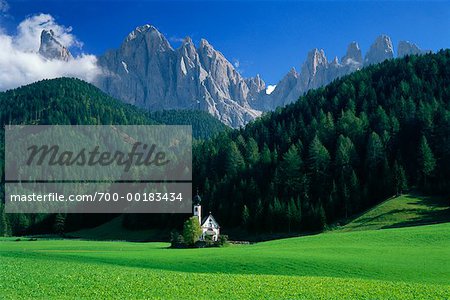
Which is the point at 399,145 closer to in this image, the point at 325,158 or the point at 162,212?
the point at 325,158

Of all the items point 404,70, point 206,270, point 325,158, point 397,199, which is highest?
point 404,70

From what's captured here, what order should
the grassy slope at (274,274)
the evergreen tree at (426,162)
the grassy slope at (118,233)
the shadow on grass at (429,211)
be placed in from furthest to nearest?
the grassy slope at (118,233) < the evergreen tree at (426,162) < the shadow on grass at (429,211) < the grassy slope at (274,274)

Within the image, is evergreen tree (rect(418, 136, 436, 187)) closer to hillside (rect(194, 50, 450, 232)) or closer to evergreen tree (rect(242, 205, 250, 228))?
hillside (rect(194, 50, 450, 232))

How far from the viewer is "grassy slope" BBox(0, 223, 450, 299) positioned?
89.0 ft

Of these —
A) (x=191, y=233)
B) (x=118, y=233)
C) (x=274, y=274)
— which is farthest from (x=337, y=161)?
(x=274, y=274)

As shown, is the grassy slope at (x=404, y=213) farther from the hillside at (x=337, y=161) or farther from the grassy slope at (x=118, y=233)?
the grassy slope at (x=118, y=233)

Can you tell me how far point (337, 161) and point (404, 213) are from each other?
1267 inches

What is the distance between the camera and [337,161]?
11338 cm

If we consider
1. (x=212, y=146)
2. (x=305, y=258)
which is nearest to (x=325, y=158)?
(x=212, y=146)

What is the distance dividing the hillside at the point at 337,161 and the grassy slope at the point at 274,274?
4335 cm

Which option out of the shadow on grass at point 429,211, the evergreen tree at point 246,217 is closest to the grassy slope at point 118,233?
the evergreen tree at point 246,217

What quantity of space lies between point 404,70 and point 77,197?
5694 inches

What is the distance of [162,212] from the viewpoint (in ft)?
428

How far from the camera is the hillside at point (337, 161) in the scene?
330 feet
